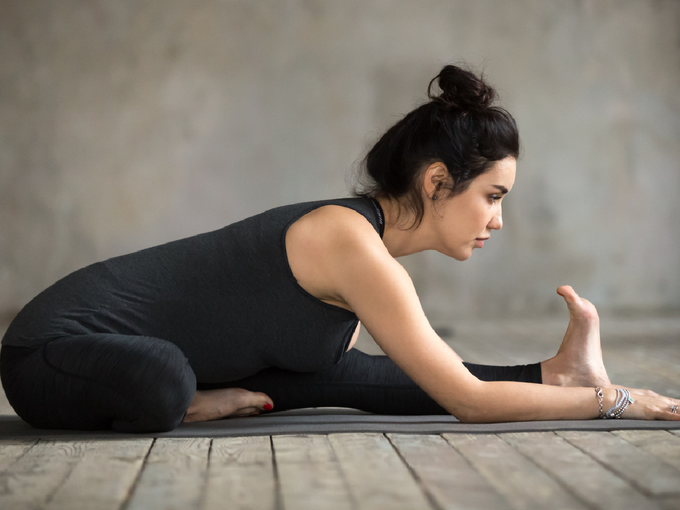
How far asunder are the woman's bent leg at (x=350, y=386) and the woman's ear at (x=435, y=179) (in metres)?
0.49

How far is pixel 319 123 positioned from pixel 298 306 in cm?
378

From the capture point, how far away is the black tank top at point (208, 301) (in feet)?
4.61

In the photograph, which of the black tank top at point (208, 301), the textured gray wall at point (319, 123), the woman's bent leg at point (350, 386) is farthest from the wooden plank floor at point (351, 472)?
the textured gray wall at point (319, 123)

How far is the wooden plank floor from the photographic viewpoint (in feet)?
3.18

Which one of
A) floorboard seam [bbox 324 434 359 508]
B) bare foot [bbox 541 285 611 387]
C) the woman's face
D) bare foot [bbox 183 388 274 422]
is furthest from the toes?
bare foot [bbox 541 285 611 387]

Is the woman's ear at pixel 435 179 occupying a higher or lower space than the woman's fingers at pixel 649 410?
higher

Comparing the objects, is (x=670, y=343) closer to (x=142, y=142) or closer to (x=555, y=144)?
(x=555, y=144)

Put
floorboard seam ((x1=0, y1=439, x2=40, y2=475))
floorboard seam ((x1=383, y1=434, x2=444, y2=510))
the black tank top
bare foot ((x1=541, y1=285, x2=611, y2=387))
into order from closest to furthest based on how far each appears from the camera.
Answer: floorboard seam ((x1=383, y1=434, x2=444, y2=510)) → floorboard seam ((x1=0, y1=439, x2=40, y2=475)) → the black tank top → bare foot ((x1=541, y1=285, x2=611, y2=387))

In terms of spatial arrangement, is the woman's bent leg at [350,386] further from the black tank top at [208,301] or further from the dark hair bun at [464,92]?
the dark hair bun at [464,92]

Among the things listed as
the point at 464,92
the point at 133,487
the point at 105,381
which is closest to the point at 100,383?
the point at 105,381

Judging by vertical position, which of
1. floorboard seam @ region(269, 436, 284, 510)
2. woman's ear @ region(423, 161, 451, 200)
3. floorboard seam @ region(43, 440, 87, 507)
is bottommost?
floorboard seam @ region(43, 440, 87, 507)

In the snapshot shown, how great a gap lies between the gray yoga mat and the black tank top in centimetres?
15

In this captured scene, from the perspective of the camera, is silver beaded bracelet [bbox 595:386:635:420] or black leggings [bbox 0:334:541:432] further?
silver beaded bracelet [bbox 595:386:635:420]

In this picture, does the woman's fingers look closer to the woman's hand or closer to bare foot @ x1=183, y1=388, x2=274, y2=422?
the woman's hand
